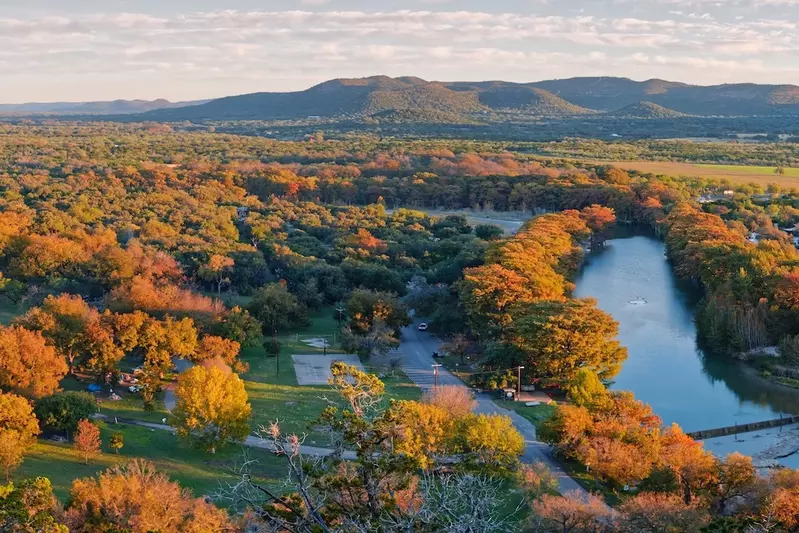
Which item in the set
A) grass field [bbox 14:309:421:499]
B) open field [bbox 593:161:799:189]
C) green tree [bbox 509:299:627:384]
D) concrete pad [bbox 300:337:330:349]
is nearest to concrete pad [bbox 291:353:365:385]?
grass field [bbox 14:309:421:499]

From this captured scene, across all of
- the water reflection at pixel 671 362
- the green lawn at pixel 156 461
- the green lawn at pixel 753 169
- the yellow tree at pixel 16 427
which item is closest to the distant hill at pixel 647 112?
the green lawn at pixel 753 169

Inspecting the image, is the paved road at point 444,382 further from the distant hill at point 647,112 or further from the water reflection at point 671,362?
the distant hill at point 647,112

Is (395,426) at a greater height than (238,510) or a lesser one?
greater

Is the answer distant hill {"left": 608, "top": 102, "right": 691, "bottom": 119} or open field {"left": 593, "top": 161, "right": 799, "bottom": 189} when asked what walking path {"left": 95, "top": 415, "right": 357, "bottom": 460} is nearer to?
open field {"left": 593, "top": 161, "right": 799, "bottom": 189}

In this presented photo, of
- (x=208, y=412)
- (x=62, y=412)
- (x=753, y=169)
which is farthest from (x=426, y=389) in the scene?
(x=753, y=169)

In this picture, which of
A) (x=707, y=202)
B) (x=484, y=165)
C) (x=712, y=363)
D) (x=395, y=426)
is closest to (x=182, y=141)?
(x=484, y=165)

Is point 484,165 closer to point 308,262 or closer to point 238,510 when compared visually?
point 308,262
